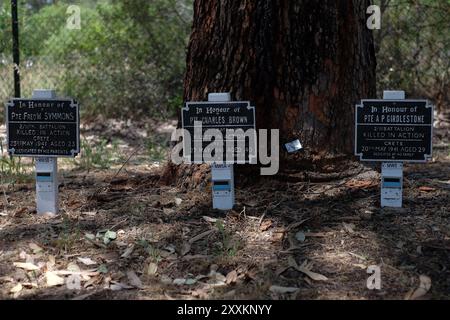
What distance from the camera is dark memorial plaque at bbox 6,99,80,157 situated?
4508 mm

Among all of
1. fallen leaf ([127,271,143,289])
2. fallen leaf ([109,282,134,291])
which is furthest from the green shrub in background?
fallen leaf ([109,282,134,291])

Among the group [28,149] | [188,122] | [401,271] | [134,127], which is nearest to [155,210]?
[188,122]

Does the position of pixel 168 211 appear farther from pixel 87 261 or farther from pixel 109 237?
pixel 87 261

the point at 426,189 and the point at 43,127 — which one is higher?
the point at 43,127

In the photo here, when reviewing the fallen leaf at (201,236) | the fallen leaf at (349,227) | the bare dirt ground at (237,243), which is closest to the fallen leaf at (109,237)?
the bare dirt ground at (237,243)

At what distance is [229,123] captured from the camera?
14.4 feet

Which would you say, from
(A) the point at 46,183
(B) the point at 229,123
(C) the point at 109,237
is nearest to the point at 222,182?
(B) the point at 229,123

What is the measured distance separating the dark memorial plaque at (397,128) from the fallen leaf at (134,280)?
5.33ft

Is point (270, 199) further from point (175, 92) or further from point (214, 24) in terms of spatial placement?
point (175, 92)

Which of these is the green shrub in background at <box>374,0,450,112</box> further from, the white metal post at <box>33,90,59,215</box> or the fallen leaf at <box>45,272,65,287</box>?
the fallen leaf at <box>45,272,65,287</box>

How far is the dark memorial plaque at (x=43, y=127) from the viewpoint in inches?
177

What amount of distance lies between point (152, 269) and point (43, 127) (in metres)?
1.38

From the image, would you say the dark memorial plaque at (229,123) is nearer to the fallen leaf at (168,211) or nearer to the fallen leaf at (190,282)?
the fallen leaf at (168,211)

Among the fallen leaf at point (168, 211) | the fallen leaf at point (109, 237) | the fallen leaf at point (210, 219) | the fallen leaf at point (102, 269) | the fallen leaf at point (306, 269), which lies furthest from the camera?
Result: the fallen leaf at point (168, 211)
